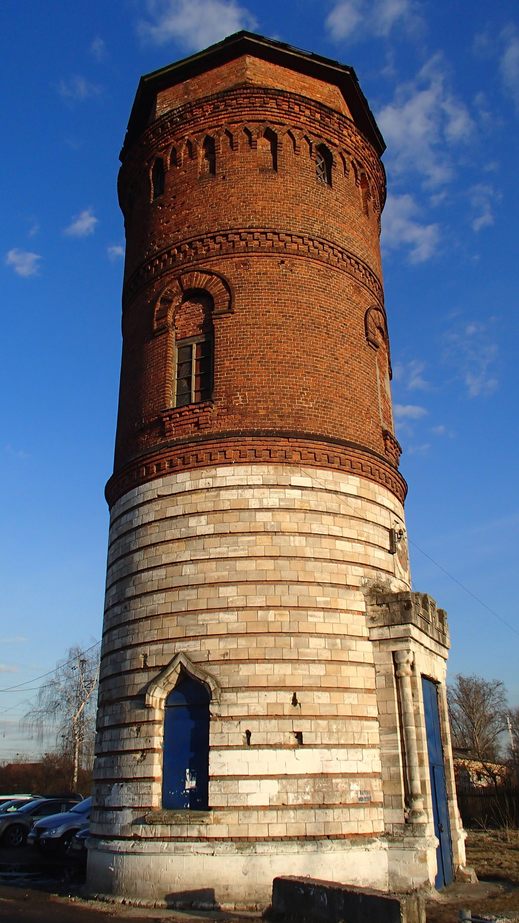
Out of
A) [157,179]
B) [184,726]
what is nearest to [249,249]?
[157,179]

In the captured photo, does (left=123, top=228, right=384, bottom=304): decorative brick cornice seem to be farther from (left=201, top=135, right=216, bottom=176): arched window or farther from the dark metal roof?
the dark metal roof

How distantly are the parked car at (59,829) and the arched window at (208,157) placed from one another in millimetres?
15068

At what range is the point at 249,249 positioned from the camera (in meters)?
15.1

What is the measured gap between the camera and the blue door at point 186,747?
11.7 m

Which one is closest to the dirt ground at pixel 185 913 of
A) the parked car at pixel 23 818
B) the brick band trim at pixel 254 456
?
the brick band trim at pixel 254 456

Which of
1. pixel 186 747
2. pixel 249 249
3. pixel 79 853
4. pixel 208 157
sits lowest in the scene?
pixel 79 853

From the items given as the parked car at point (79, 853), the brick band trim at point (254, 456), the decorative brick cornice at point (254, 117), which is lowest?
the parked car at point (79, 853)

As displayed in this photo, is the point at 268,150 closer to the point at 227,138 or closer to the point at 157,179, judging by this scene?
the point at 227,138

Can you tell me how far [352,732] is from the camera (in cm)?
1190

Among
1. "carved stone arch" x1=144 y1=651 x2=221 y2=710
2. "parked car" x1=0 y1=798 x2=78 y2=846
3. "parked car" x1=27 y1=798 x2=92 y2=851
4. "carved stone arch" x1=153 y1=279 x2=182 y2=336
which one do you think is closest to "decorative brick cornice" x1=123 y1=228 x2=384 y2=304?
"carved stone arch" x1=153 y1=279 x2=182 y2=336

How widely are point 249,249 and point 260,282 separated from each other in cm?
81

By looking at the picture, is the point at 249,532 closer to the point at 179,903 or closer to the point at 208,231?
the point at 179,903

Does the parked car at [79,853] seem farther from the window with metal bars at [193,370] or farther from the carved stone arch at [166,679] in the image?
the window with metal bars at [193,370]

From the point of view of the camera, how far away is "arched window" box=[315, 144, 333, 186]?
16.7 m
